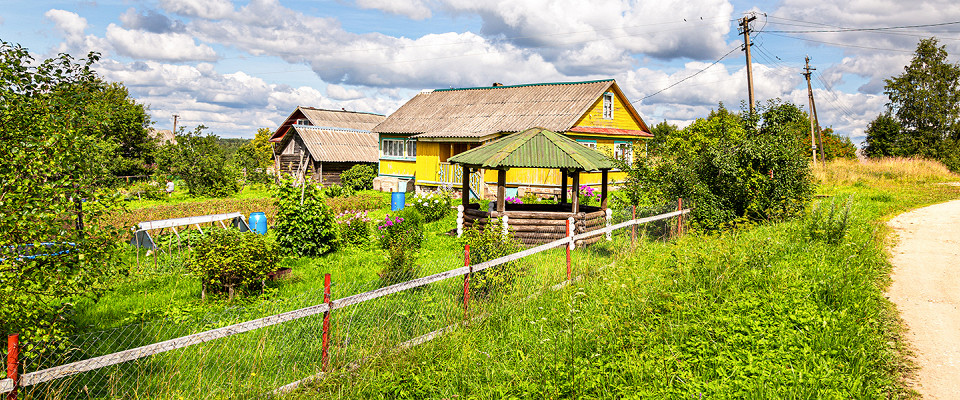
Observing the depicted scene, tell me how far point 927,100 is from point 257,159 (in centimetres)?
5331

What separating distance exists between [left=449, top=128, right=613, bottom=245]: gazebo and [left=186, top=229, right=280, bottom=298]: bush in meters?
5.60

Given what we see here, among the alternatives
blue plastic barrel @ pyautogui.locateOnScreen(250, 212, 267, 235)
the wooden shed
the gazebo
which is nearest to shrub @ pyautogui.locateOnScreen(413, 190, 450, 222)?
the gazebo

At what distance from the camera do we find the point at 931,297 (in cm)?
778

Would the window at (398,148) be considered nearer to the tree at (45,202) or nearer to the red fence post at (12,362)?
the tree at (45,202)

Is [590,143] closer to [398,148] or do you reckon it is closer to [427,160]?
[427,160]

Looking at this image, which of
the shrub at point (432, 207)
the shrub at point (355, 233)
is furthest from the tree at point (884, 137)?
the shrub at point (355, 233)

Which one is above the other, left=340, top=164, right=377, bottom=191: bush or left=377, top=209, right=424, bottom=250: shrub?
left=340, top=164, right=377, bottom=191: bush

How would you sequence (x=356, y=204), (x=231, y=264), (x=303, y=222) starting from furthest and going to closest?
1. (x=356, y=204)
2. (x=303, y=222)
3. (x=231, y=264)

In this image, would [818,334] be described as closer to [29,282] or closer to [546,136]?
[29,282]

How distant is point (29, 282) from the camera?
4.19m

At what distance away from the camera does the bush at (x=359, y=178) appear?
106ft

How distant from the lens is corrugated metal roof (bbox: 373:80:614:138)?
26.4m

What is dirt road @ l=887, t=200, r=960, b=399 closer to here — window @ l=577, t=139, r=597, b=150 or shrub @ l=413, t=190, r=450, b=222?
shrub @ l=413, t=190, r=450, b=222

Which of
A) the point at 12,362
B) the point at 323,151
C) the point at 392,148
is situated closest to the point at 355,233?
the point at 12,362
